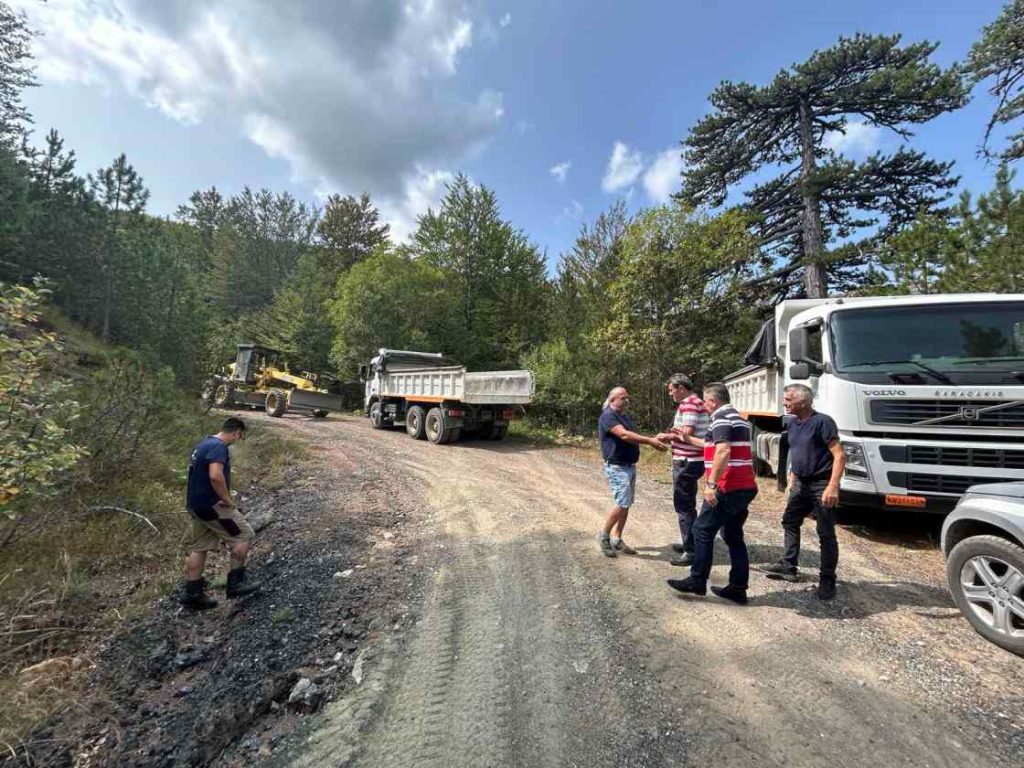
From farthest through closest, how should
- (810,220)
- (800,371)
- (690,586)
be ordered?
(810,220), (800,371), (690,586)

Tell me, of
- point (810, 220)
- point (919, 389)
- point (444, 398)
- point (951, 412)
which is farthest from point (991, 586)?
point (810, 220)

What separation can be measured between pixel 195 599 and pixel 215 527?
→ 0.56m

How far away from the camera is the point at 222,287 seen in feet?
104

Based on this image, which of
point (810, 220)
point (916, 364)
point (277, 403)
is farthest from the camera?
point (277, 403)

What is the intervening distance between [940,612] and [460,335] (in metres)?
19.6

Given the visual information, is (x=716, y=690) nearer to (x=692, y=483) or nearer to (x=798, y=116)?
(x=692, y=483)

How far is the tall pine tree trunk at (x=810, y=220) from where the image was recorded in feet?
46.9

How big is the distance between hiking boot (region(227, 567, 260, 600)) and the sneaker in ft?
12.1

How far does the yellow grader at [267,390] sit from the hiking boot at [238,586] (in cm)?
1323

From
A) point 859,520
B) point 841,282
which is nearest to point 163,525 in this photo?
point 859,520

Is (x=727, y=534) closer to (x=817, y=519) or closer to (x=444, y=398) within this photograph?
(x=817, y=519)

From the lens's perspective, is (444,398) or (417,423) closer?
(444,398)

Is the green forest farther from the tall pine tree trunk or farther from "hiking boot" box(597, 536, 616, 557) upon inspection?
"hiking boot" box(597, 536, 616, 557)

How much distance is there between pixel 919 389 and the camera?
424 centimetres
